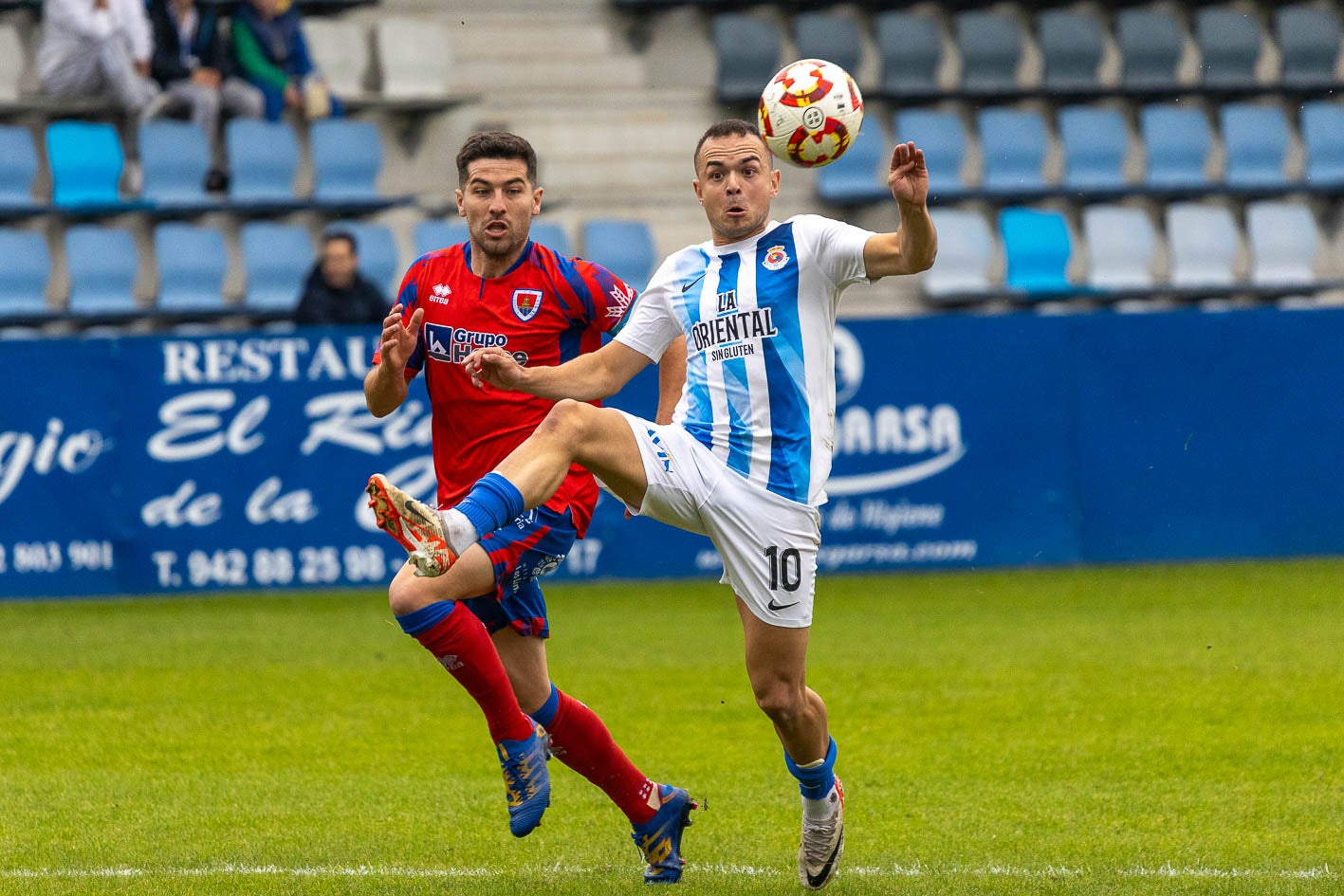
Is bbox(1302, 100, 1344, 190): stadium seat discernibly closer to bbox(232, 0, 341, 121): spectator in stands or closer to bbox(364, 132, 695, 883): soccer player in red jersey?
bbox(232, 0, 341, 121): spectator in stands

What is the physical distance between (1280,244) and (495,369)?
14.8 meters

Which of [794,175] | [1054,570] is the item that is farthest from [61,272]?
[1054,570]

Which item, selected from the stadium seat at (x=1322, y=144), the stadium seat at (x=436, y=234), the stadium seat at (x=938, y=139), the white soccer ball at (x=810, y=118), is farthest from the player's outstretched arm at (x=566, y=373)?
the stadium seat at (x=1322, y=144)

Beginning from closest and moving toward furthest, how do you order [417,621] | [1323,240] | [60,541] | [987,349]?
1. [417,621]
2. [60,541]
3. [987,349]
4. [1323,240]

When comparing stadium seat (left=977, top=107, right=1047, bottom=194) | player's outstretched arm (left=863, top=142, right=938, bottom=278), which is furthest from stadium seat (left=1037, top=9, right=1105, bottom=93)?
player's outstretched arm (left=863, top=142, right=938, bottom=278)

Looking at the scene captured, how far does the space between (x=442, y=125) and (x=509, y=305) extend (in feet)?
40.0

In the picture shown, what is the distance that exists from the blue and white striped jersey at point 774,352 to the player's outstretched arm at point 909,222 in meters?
0.12

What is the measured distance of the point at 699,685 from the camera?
31.1ft

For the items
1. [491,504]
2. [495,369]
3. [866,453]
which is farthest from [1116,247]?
[491,504]

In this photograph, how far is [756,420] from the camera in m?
5.63

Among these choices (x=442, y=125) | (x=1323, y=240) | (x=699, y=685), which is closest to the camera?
(x=699, y=685)

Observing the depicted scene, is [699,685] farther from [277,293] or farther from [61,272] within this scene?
[61,272]

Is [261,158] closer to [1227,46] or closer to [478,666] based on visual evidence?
[1227,46]

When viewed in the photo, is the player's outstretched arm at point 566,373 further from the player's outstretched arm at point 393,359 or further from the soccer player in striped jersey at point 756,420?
the player's outstretched arm at point 393,359
